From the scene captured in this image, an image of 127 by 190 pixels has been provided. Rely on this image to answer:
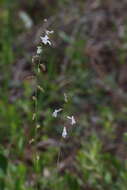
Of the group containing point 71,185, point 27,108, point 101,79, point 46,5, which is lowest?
point 71,185

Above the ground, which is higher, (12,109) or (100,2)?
(100,2)

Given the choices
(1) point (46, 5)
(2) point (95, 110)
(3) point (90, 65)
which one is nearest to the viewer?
(2) point (95, 110)

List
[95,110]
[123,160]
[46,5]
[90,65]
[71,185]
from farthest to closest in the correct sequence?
[46,5] → [90,65] → [95,110] → [123,160] → [71,185]

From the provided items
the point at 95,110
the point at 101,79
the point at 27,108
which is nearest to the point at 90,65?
the point at 101,79

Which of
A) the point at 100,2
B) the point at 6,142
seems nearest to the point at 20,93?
the point at 6,142

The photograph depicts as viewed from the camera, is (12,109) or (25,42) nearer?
(12,109)

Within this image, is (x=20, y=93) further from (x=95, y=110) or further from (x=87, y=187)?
(x=87, y=187)

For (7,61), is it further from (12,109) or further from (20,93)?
(12,109)
